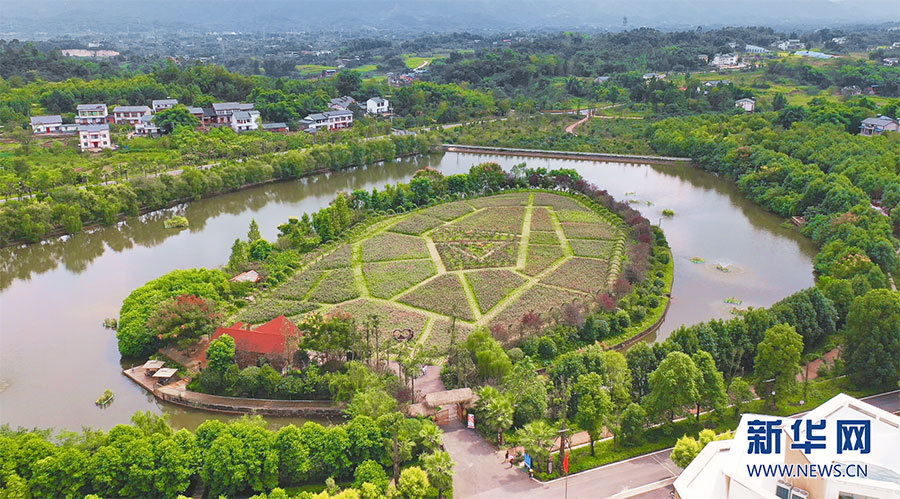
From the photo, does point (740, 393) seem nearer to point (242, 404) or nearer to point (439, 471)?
point (439, 471)

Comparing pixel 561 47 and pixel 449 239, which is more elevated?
pixel 561 47

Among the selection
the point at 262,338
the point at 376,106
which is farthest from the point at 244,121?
the point at 262,338

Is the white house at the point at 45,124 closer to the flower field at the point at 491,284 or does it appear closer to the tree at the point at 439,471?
the flower field at the point at 491,284

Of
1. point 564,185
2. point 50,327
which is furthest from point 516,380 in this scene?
point 564,185

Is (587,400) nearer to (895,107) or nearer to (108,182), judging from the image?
(108,182)

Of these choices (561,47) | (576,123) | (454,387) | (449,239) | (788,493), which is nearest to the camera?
(788,493)

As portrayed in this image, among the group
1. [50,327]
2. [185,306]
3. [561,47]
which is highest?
[561,47]
